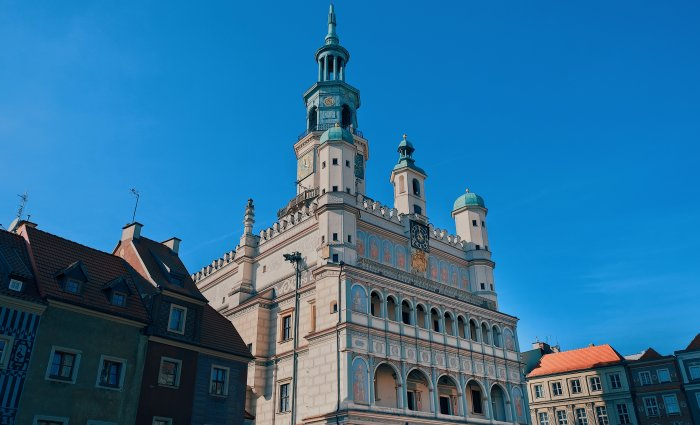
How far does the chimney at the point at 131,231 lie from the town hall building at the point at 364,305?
998 cm

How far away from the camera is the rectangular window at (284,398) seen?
43.8 metres

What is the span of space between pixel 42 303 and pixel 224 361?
11505mm

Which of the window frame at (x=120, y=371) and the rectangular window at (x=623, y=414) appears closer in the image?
the window frame at (x=120, y=371)

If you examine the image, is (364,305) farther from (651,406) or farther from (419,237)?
(651,406)

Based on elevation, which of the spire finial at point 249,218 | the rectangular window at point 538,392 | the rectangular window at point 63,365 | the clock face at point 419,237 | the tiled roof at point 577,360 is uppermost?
the spire finial at point 249,218

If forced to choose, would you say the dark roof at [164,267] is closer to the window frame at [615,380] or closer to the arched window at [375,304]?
the arched window at [375,304]

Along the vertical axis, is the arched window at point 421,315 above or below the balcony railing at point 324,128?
below

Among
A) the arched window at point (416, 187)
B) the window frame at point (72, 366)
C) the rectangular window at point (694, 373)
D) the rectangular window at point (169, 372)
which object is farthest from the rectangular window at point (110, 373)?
the rectangular window at point (694, 373)

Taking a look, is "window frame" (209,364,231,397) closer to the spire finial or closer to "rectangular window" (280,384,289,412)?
"rectangular window" (280,384,289,412)

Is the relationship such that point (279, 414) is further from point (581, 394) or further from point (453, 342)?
point (581, 394)

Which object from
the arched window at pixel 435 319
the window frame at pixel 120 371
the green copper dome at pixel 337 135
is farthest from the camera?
the green copper dome at pixel 337 135

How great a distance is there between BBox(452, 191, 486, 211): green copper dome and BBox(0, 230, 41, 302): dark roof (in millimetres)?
41662

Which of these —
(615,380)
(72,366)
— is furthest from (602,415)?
(72,366)

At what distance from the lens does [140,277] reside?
34.6m
